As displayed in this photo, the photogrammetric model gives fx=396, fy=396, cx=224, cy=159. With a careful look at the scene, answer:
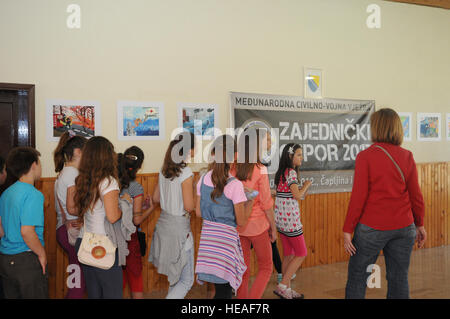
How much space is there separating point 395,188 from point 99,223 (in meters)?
1.99

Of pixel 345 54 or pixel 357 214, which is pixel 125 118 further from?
pixel 345 54

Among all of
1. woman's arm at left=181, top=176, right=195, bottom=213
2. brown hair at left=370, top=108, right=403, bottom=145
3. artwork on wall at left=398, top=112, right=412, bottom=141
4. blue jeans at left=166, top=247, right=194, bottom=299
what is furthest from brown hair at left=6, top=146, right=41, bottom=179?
artwork on wall at left=398, top=112, right=412, bottom=141

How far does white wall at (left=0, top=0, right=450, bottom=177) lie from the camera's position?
13.0ft

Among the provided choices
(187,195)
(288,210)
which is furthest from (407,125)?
(187,195)

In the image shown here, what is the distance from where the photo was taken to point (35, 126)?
12.8ft

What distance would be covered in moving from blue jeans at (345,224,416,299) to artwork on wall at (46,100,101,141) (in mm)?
2823

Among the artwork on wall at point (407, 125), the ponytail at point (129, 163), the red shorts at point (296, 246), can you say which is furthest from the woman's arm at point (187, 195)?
the artwork on wall at point (407, 125)

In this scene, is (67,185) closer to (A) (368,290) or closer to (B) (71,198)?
(B) (71,198)

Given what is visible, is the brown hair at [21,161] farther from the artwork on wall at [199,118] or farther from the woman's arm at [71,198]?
the artwork on wall at [199,118]

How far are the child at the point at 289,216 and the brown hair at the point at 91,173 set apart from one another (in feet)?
6.17

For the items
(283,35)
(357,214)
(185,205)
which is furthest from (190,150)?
(283,35)

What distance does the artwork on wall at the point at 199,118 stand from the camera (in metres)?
4.52

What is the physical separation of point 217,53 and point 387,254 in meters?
2.99

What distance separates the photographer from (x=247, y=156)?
10.3ft
